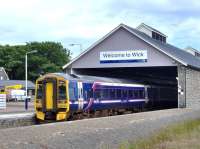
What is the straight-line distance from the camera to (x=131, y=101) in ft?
119

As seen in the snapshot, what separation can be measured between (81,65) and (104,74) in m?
4.64

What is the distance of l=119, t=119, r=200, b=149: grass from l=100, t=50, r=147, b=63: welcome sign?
17768 mm

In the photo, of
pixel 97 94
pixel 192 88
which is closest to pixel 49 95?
pixel 97 94

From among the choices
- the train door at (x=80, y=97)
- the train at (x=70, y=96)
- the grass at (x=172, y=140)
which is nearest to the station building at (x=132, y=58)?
the train at (x=70, y=96)

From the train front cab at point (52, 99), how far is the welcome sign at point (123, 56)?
40.9 feet

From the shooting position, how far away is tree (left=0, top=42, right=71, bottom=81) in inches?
4660

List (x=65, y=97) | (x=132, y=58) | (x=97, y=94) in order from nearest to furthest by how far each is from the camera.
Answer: (x=65, y=97) → (x=97, y=94) → (x=132, y=58)

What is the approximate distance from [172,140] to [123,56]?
23.0 m

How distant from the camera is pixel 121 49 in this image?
130 ft

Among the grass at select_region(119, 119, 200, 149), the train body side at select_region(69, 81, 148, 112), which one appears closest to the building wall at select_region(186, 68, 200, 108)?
the train body side at select_region(69, 81, 148, 112)

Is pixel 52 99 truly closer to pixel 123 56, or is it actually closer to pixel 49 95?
pixel 49 95

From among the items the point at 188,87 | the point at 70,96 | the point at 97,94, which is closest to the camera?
the point at 70,96

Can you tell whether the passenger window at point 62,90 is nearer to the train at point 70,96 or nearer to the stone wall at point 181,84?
the train at point 70,96

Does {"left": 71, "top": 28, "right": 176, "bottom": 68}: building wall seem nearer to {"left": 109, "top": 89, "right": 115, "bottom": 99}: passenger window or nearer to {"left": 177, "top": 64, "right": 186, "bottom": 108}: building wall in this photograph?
{"left": 177, "top": 64, "right": 186, "bottom": 108}: building wall
